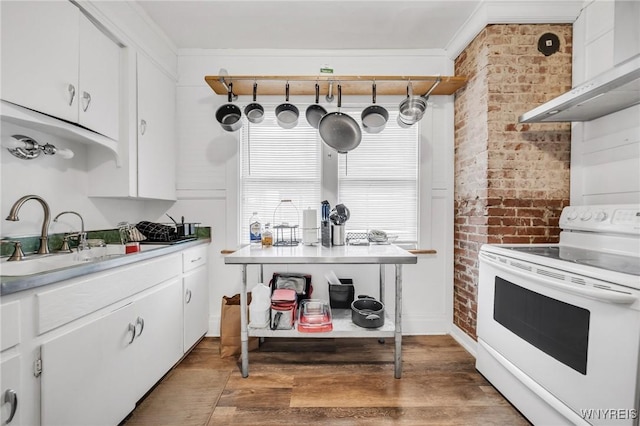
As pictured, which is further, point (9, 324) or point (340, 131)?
point (340, 131)

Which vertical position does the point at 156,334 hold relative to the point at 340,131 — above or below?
below

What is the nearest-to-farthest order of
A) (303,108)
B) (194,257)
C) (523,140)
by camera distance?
(523,140), (194,257), (303,108)

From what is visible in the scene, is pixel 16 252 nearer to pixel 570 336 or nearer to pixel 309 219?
pixel 309 219

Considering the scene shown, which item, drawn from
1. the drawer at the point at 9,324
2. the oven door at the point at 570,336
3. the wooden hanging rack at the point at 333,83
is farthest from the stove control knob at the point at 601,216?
the drawer at the point at 9,324

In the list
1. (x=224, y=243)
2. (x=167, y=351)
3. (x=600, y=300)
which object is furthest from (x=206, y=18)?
(x=600, y=300)

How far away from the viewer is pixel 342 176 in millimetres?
2812

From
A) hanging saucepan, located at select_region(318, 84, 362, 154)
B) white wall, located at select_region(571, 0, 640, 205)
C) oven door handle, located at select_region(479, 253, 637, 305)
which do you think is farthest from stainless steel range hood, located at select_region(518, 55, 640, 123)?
hanging saucepan, located at select_region(318, 84, 362, 154)

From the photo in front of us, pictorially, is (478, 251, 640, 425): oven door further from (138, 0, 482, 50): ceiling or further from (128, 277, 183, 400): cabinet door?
(128, 277, 183, 400): cabinet door

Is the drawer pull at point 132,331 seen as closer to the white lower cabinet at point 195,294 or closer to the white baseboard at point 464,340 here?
the white lower cabinet at point 195,294

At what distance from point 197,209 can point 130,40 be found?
144 centimetres

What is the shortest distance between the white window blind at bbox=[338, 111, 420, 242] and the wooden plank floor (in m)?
1.13

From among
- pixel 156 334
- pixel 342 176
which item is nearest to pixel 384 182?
pixel 342 176

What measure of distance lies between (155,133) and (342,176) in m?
1.70

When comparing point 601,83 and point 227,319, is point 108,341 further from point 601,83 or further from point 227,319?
point 601,83
